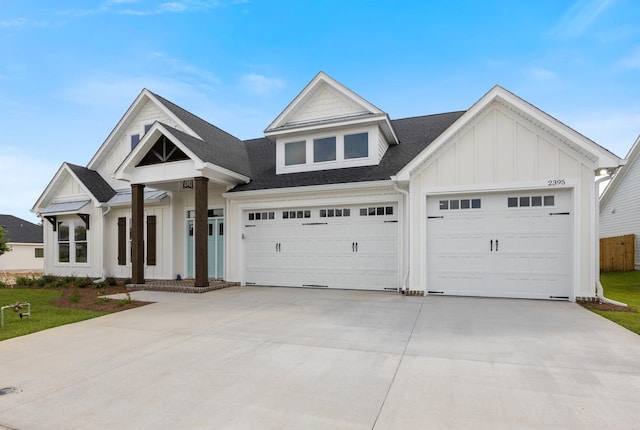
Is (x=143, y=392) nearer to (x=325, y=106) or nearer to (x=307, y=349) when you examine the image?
(x=307, y=349)

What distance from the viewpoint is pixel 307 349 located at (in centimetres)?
472

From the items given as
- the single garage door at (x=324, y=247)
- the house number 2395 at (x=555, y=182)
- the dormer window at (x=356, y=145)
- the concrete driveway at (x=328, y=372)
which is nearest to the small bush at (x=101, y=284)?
the single garage door at (x=324, y=247)

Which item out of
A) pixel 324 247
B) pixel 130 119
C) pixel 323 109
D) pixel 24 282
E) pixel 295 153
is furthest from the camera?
pixel 130 119

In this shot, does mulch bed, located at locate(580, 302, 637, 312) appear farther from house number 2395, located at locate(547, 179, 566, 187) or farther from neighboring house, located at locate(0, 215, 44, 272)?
neighboring house, located at locate(0, 215, 44, 272)

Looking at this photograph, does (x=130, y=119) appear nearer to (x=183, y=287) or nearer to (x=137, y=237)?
(x=137, y=237)

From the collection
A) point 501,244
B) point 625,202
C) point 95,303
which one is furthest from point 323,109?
point 625,202

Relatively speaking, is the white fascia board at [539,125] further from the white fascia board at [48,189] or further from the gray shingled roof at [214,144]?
the white fascia board at [48,189]

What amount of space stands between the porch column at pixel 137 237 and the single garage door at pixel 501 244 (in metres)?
9.32

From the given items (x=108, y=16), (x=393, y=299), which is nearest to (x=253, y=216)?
(x=393, y=299)

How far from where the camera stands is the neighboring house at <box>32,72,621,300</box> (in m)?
8.27

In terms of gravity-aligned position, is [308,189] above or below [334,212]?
above

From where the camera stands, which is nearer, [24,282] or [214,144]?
[214,144]

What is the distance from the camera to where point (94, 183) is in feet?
46.3

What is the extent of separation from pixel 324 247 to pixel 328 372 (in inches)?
278
